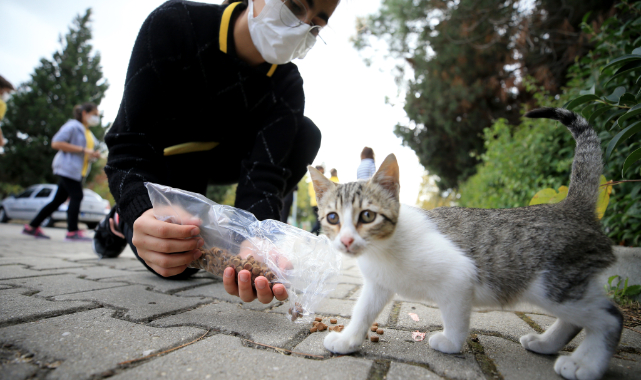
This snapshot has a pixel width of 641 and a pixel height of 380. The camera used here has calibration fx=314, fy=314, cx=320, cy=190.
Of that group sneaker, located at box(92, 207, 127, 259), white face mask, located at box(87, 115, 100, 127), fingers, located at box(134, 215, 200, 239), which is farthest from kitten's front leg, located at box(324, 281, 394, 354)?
white face mask, located at box(87, 115, 100, 127)

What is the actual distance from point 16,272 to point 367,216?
2.54 metres

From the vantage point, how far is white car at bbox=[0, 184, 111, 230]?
33.2 ft

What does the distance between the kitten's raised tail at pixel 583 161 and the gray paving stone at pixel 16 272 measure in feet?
10.4

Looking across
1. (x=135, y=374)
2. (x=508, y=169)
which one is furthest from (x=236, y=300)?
(x=508, y=169)

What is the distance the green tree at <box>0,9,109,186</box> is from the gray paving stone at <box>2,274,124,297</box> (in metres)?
20.4

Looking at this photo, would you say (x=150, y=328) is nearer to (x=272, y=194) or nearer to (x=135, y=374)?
(x=135, y=374)

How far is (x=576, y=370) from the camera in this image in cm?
109

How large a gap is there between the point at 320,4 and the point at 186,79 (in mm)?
1032

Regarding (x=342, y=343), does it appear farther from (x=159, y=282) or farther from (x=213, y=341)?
(x=159, y=282)

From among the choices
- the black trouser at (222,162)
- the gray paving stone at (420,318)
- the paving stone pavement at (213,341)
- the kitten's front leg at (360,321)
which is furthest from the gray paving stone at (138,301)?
the gray paving stone at (420,318)

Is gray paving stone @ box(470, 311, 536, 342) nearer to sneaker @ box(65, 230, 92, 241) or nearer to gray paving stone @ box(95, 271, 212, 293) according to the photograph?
gray paving stone @ box(95, 271, 212, 293)

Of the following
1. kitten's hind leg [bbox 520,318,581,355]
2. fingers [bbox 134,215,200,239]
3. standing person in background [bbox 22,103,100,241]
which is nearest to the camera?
kitten's hind leg [bbox 520,318,581,355]

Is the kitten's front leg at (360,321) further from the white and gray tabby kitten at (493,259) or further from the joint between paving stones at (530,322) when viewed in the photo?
the joint between paving stones at (530,322)

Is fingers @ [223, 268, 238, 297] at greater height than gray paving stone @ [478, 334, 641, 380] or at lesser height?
greater
